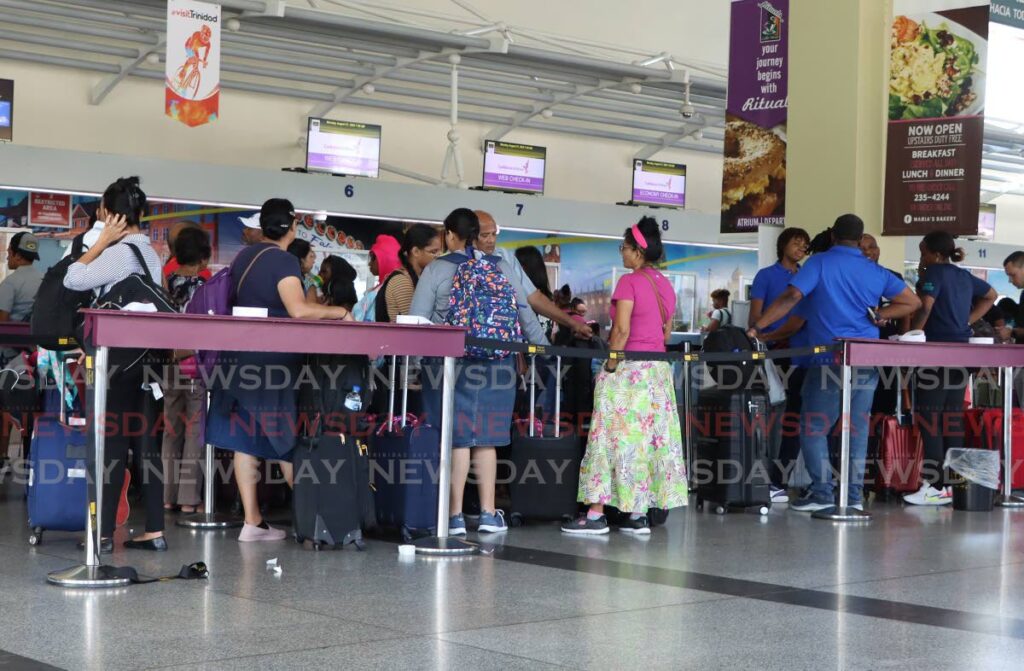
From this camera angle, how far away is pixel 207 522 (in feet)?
20.9

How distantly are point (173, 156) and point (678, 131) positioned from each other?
7.92 m

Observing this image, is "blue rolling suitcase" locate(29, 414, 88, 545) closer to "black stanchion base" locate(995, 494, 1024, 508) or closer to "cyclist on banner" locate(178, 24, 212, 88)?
"black stanchion base" locate(995, 494, 1024, 508)

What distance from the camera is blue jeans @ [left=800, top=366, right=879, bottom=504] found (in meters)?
7.45

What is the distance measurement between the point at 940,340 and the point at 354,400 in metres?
4.21

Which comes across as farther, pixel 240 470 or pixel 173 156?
pixel 173 156

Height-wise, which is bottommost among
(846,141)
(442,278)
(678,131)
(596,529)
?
(596,529)

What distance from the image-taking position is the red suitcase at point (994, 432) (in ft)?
27.7

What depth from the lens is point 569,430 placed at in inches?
310

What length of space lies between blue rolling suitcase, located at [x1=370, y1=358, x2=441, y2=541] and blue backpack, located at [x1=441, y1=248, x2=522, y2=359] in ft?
1.53

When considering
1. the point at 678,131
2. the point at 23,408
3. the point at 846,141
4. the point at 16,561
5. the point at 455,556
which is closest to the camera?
the point at 16,561

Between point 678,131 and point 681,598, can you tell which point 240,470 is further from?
point 678,131

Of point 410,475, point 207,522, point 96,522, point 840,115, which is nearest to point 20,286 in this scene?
point 207,522

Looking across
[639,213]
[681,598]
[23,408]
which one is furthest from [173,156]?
[681,598]

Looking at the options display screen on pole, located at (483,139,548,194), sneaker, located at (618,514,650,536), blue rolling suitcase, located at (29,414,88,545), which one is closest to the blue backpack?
sneaker, located at (618,514,650,536)
